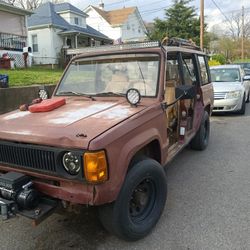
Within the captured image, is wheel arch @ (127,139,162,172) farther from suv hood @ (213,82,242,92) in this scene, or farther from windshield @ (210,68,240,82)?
windshield @ (210,68,240,82)

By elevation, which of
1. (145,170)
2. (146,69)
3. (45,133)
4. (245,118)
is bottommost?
(245,118)

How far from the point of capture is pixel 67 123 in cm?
332

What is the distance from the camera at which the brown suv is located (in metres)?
2.93

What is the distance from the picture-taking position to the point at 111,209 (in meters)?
3.13

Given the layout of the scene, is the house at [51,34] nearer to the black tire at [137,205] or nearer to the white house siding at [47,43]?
the white house siding at [47,43]

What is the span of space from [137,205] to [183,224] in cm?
57

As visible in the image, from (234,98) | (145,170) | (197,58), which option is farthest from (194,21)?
(145,170)

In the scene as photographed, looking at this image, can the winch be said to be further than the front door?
No

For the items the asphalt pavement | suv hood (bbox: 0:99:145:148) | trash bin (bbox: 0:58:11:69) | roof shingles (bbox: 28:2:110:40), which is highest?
roof shingles (bbox: 28:2:110:40)

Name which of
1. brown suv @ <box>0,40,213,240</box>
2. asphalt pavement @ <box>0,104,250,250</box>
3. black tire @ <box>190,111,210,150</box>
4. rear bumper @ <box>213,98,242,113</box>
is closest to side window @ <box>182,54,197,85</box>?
brown suv @ <box>0,40,213,240</box>

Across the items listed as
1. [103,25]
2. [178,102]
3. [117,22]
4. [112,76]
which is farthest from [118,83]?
[103,25]

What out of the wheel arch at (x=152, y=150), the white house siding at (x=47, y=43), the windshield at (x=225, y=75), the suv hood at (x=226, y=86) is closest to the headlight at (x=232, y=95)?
the suv hood at (x=226, y=86)

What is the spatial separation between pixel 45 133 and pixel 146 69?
5.77ft

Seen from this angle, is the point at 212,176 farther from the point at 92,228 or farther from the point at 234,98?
the point at 234,98
